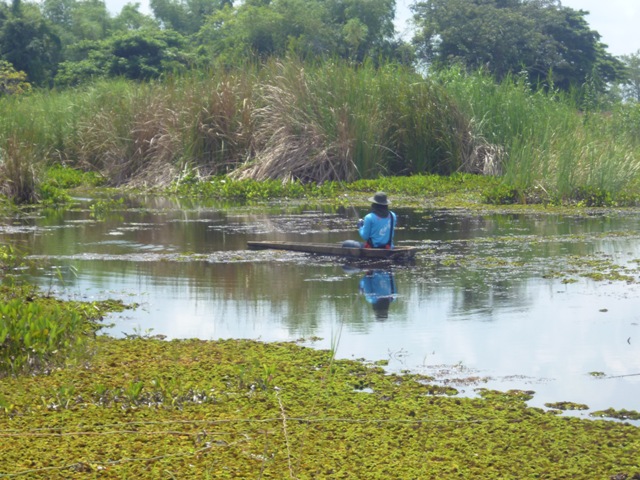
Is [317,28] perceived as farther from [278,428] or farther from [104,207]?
[278,428]

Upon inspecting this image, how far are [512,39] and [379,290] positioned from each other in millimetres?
36946

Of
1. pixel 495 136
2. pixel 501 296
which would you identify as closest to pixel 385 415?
pixel 501 296

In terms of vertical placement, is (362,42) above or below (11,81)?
above

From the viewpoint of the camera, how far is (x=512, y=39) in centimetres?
4541

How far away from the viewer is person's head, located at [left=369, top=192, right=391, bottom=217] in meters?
12.1

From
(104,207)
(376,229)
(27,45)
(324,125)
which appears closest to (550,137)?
(324,125)

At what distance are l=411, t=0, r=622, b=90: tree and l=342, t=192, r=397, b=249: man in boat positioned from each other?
1295 inches

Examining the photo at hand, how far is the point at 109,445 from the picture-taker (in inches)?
214

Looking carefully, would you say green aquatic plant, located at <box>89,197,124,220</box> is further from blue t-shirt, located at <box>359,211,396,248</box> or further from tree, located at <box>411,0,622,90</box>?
tree, located at <box>411,0,622,90</box>

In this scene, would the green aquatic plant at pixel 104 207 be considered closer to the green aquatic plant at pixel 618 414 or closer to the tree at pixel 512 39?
the green aquatic plant at pixel 618 414

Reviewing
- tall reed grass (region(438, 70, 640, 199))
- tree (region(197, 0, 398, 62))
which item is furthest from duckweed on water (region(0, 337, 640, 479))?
tree (region(197, 0, 398, 62))

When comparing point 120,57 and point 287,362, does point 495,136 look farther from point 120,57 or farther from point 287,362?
point 120,57

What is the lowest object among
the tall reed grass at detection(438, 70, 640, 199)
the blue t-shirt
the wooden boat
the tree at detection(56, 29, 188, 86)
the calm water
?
the calm water

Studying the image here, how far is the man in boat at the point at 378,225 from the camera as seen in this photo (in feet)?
40.1
